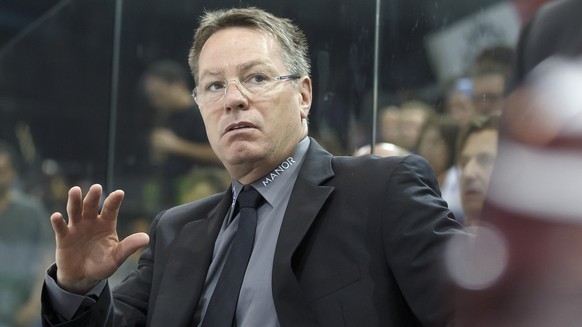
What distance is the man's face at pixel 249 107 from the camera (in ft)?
5.84

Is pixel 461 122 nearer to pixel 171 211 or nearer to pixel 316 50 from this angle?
pixel 316 50

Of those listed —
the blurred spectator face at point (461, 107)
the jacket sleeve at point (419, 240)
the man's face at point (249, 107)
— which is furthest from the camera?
the blurred spectator face at point (461, 107)

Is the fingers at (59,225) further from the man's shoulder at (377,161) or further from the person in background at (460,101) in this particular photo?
the person in background at (460,101)

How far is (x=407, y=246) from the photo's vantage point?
4.82 feet

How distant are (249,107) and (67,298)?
0.53 metres

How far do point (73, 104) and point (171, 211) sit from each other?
1197 mm

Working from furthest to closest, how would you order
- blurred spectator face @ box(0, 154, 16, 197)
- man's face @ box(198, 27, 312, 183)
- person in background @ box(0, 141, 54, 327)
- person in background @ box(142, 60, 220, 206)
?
blurred spectator face @ box(0, 154, 16, 197)
person in background @ box(0, 141, 54, 327)
person in background @ box(142, 60, 220, 206)
man's face @ box(198, 27, 312, 183)

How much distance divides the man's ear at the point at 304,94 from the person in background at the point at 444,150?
1.06ft

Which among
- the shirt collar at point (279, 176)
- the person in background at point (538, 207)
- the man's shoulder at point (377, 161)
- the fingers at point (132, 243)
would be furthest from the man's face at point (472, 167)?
the person in background at point (538, 207)

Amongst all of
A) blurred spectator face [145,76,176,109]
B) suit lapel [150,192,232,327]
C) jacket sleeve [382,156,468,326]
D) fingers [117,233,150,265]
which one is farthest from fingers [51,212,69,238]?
blurred spectator face [145,76,176,109]

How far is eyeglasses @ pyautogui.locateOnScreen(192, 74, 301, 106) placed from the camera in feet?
5.99

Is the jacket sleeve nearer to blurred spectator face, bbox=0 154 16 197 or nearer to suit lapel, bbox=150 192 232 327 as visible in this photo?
suit lapel, bbox=150 192 232 327

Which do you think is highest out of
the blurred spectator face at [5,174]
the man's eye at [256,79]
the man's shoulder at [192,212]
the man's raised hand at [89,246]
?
the man's eye at [256,79]

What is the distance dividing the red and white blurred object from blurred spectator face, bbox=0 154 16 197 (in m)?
3.08
